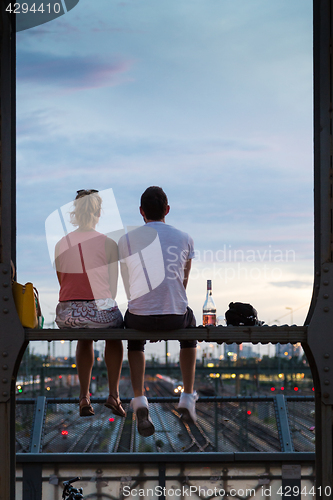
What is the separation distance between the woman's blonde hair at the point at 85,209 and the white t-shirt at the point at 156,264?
1.12 ft

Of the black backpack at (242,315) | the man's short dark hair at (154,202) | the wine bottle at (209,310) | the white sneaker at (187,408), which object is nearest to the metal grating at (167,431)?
the white sneaker at (187,408)

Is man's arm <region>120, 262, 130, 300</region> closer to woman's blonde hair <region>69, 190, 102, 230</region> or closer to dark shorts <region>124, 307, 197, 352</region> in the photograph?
dark shorts <region>124, 307, 197, 352</region>

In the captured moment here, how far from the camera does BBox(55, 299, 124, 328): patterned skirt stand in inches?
166

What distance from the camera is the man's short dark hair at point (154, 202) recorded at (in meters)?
4.47

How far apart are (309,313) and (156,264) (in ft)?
3.97

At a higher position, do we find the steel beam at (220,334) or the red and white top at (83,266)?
the red and white top at (83,266)

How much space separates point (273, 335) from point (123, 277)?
4.33ft

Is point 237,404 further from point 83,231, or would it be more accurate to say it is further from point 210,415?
point 83,231

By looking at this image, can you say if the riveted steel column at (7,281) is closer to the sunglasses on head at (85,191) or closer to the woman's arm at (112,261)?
the sunglasses on head at (85,191)

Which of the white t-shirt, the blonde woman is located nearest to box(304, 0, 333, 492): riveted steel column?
the white t-shirt

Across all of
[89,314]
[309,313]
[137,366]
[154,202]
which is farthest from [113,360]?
[309,313]

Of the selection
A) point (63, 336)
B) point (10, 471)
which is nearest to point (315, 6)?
point (63, 336)

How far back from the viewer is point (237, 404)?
7.19 m

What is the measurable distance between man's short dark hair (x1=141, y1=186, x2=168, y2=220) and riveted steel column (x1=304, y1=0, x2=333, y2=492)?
1241 millimetres
